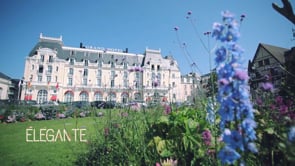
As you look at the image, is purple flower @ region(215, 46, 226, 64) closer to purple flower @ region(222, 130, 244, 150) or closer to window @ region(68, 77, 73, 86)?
purple flower @ region(222, 130, 244, 150)

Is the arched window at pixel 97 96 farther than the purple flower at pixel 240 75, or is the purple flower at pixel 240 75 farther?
the arched window at pixel 97 96

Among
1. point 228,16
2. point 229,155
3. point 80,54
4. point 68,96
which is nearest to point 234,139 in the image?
point 229,155

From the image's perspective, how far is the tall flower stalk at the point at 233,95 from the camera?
0.81m

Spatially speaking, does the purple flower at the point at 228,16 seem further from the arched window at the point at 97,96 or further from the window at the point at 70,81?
the window at the point at 70,81

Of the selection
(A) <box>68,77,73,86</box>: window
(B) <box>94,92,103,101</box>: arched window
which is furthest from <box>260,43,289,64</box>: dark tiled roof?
(A) <box>68,77,73,86</box>: window

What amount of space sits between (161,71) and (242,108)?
50474 millimetres

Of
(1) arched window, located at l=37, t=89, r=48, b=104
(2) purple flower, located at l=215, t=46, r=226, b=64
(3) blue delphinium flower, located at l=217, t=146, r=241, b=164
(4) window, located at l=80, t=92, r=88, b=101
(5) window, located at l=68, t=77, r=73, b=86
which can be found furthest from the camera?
(4) window, located at l=80, t=92, r=88, b=101

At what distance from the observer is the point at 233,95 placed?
83 cm

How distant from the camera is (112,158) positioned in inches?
111

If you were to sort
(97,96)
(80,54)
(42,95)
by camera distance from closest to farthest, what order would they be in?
(42,95) → (97,96) → (80,54)

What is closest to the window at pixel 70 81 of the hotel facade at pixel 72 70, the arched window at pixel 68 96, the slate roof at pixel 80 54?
the hotel facade at pixel 72 70

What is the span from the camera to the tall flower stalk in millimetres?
813

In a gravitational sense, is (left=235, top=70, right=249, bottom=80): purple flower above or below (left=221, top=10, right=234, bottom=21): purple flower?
below

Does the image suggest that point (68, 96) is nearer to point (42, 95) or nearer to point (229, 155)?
point (42, 95)
